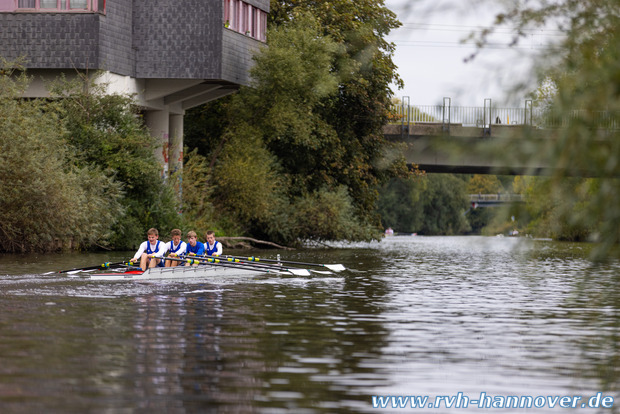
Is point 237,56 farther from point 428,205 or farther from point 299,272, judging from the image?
point 428,205

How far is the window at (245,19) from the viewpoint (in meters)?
45.0

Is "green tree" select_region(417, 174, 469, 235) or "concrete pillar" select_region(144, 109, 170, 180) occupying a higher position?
"concrete pillar" select_region(144, 109, 170, 180)

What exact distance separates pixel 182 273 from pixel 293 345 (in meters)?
12.7

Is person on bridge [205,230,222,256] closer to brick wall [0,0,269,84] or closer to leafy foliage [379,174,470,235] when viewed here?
brick wall [0,0,269,84]

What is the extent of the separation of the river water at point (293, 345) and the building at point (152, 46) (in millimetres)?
17330

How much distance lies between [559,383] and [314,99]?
38565 millimetres

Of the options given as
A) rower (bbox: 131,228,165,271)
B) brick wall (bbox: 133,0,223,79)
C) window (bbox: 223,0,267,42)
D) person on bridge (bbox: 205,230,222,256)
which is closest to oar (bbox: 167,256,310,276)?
rower (bbox: 131,228,165,271)

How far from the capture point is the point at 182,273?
26.0 meters

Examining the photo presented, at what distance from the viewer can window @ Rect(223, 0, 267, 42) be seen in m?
45.0

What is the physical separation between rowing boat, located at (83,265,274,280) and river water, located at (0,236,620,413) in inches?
23.5

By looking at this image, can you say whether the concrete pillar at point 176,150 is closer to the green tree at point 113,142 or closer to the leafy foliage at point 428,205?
the green tree at point 113,142

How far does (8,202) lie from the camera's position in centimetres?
3444

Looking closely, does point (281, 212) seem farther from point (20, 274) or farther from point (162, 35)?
point (20, 274)

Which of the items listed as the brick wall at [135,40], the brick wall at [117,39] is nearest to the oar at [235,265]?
the brick wall at [117,39]
